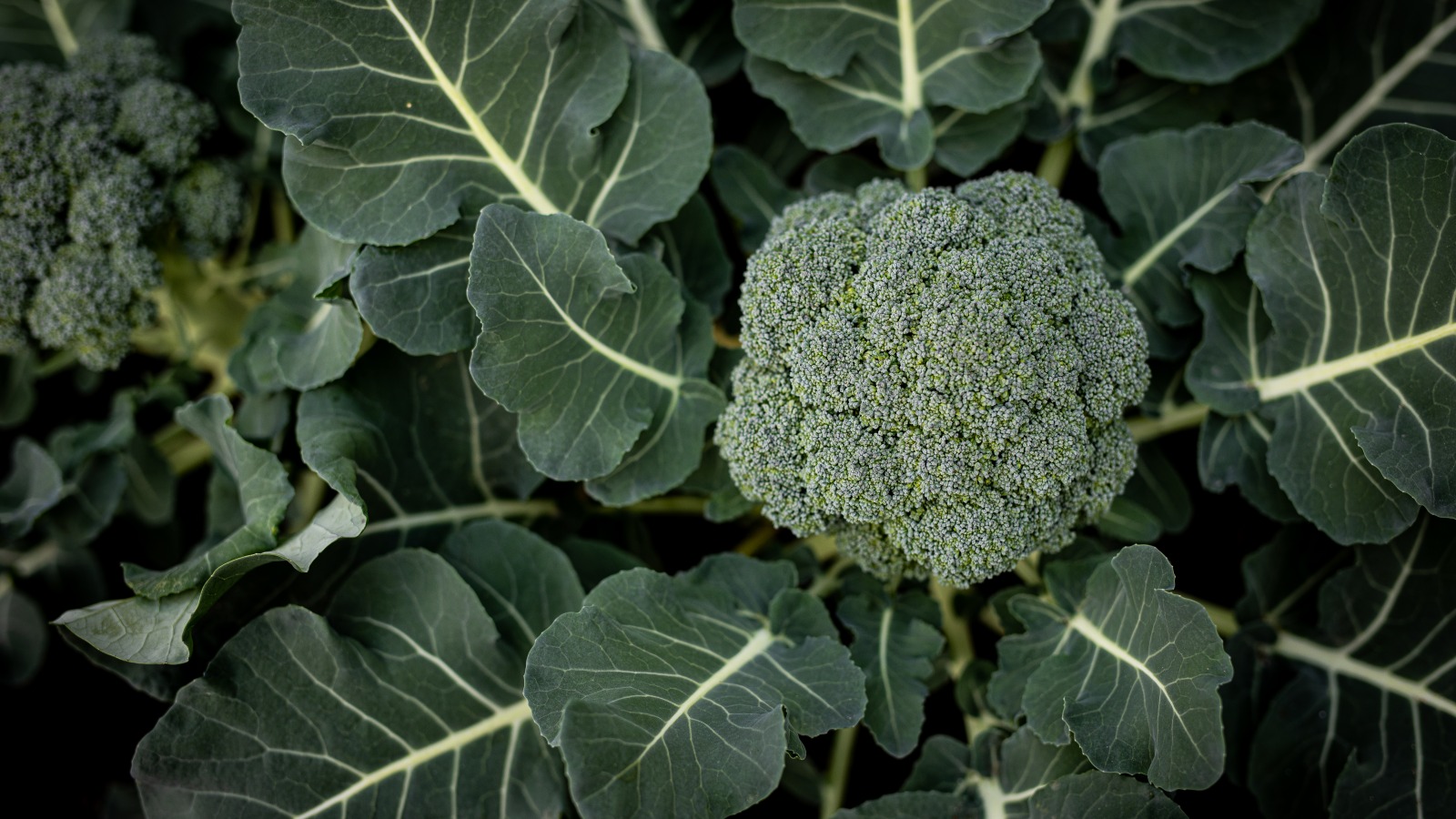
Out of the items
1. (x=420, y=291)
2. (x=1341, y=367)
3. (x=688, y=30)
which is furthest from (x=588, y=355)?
(x=1341, y=367)

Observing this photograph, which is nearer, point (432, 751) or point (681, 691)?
point (681, 691)

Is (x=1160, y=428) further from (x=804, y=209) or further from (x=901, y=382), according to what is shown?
(x=804, y=209)

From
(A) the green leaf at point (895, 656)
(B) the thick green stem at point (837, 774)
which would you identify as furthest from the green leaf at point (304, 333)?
(B) the thick green stem at point (837, 774)

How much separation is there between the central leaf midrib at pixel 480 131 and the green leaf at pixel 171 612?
0.51m

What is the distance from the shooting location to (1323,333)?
1.32 meters

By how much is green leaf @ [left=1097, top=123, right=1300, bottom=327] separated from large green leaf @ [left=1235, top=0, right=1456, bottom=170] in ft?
1.19


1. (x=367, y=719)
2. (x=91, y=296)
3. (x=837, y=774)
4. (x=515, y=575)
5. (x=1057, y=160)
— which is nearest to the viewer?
(x=367, y=719)

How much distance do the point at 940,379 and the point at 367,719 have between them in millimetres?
896

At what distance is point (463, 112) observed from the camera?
1.30m

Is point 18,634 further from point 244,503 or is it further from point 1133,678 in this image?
point 1133,678

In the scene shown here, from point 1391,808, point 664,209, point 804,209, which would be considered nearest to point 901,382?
point 804,209

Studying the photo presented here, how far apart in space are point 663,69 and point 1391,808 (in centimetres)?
151

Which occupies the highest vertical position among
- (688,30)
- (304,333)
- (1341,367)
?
(688,30)

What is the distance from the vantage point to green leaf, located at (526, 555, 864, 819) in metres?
1.05
